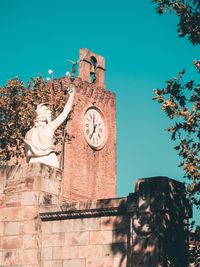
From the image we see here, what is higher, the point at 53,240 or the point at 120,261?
the point at 53,240

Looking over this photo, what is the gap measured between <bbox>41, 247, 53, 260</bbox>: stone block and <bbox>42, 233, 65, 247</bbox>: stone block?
0.09 meters

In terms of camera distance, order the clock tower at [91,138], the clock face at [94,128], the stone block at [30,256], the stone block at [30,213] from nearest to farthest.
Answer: the stone block at [30,256] < the stone block at [30,213] < the clock tower at [91,138] < the clock face at [94,128]

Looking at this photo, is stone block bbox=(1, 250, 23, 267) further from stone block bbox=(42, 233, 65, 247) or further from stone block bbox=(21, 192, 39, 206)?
stone block bbox=(21, 192, 39, 206)

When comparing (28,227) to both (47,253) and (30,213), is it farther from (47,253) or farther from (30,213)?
(47,253)

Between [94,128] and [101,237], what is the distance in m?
34.7

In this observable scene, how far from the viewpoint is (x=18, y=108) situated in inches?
1380

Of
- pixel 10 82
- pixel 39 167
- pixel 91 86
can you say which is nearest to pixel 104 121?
pixel 91 86

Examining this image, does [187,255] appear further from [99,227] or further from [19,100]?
[19,100]

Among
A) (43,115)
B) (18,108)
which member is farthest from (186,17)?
(18,108)

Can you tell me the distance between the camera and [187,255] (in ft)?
49.2

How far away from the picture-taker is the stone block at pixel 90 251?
48.9 ft

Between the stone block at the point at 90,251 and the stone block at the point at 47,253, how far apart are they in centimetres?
81

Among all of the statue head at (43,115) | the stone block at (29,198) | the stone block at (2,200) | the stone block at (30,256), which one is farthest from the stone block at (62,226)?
the statue head at (43,115)

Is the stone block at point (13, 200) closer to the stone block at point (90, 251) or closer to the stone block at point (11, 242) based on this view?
the stone block at point (11, 242)
